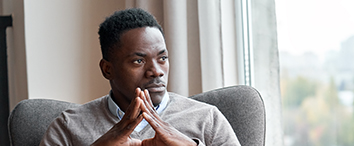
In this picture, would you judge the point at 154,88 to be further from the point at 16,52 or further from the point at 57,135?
the point at 16,52

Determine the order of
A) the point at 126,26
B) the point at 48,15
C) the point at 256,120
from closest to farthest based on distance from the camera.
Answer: the point at 126,26 < the point at 256,120 < the point at 48,15

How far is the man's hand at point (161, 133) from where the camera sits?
1.08m

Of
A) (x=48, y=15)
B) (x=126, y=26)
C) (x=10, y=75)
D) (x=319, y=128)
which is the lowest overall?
(x=319, y=128)

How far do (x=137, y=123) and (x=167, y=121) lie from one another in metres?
0.18

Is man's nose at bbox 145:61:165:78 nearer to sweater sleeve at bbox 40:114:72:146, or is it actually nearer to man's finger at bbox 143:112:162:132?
man's finger at bbox 143:112:162:132

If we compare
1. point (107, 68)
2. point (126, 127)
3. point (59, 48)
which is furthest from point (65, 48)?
point (126, 127)

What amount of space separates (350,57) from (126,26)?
747 mm

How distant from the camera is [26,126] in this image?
55.9 inches

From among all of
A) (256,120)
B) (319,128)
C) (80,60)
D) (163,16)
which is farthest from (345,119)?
(80,60)

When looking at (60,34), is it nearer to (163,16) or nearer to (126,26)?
(163,16)

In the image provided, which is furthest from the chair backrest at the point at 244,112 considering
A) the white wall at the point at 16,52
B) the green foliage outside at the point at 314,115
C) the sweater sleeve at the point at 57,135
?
the white wall at the point at 16,52

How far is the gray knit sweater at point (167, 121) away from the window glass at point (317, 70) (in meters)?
0.45

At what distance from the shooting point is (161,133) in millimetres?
1082

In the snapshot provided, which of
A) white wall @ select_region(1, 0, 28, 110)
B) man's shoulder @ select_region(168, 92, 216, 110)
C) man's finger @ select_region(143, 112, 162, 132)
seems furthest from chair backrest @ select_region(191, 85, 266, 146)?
white wall @ select_region(1, 0, 28, 110)
